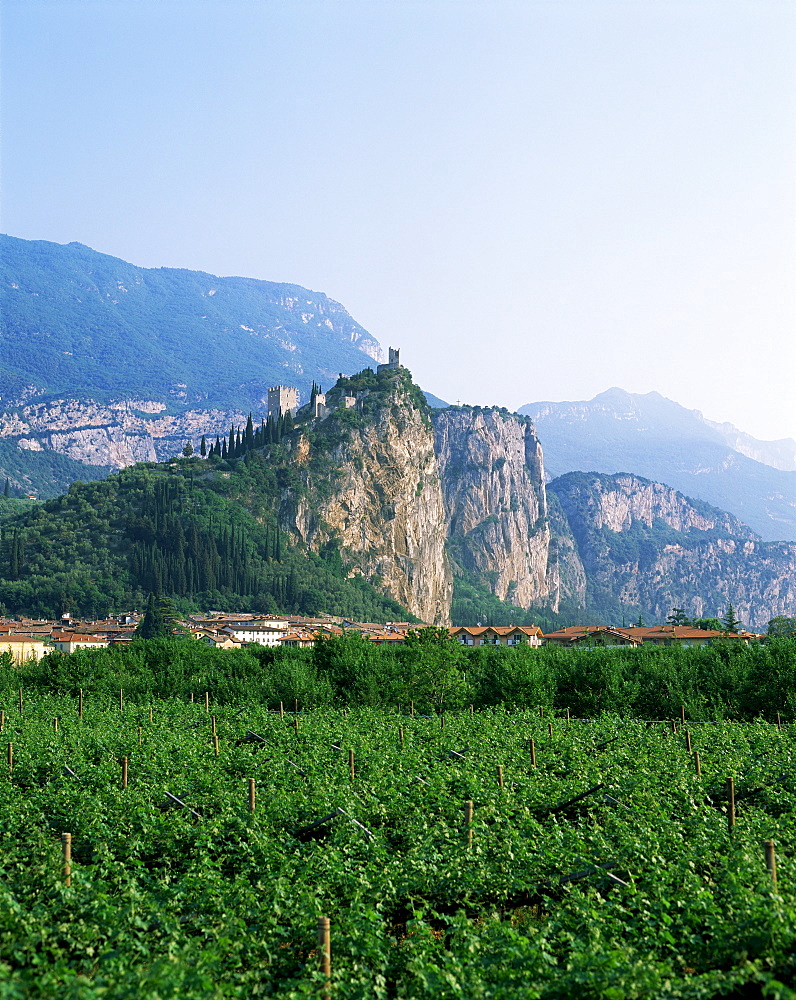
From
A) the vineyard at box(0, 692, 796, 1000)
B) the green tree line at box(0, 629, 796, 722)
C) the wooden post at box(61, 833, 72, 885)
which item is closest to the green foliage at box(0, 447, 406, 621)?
the green tree line at box(0, 629, 796, 722)

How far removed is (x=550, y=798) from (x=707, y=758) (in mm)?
6842

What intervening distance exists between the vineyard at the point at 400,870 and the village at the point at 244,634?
61.3 meters

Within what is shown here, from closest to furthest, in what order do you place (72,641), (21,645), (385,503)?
(21,645) < (72,641) < (385,503)

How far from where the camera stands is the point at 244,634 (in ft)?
362

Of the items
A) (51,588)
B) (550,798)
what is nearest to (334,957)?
(550,798)

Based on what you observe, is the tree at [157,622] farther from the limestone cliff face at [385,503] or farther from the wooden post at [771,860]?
the wooden post at [771,860]

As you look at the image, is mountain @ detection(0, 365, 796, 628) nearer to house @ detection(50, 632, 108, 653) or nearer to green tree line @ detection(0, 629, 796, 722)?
house @ detection(50, 632, 108, 653)

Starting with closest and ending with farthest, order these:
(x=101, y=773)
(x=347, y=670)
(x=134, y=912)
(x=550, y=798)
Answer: (x=134, y=912)
(x=550, y=798)
(x=101, y=773)
(x=347, y=670)

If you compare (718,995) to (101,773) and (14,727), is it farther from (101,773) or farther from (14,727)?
(14,727)

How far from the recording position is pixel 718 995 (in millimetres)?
10211

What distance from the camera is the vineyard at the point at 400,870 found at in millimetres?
10578

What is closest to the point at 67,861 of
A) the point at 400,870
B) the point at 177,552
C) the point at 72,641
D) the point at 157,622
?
the point at 400,870

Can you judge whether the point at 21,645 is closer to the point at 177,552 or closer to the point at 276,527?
the point at 177,552

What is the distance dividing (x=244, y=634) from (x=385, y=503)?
→ 75.1 m
